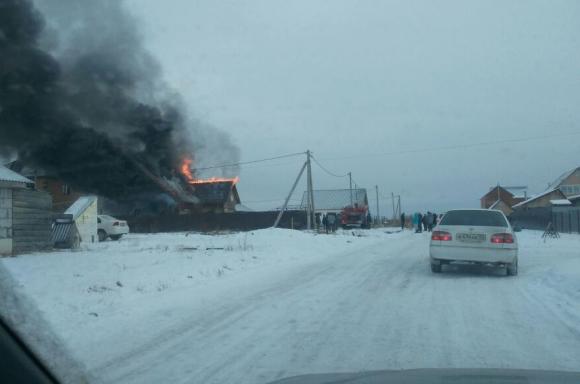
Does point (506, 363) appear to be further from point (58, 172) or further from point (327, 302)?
point (58, 172)

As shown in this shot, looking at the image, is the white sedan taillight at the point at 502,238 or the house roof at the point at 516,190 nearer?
the white sedan taillight at the point at 502,238

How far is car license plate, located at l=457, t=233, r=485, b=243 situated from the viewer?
12.0 m

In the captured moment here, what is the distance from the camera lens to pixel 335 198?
86.1 meters

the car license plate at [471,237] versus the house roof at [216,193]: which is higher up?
the house roof at [216,193]

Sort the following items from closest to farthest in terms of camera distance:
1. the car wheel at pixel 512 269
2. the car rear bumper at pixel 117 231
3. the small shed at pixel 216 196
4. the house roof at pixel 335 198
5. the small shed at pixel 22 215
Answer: the car wheel at pixel 512 269 < the small shed at pixel 22 215 < the car rear bumper at pixel 117 231 < the small shed at pixel 216 196 < the house roof at pixel 335 198

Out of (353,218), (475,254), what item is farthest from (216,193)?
(475,254)

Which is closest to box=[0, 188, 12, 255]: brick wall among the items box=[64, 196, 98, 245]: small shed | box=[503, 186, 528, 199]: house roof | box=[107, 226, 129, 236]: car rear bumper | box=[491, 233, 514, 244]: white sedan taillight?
box=[64, 196, 98, 245]: small shed

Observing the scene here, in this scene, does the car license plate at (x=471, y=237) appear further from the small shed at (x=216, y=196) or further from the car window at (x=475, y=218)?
the small shed at (x=216, y=196)

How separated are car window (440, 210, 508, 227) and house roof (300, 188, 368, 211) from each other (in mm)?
69533

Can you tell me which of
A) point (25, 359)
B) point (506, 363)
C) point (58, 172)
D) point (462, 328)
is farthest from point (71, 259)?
point (25, 359)

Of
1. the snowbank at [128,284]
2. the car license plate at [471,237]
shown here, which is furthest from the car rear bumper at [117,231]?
the car license plate at [471,237]

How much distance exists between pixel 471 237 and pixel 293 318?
6.09m

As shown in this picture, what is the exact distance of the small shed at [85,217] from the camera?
23.8 metres

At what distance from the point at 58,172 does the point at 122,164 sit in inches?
88.6
